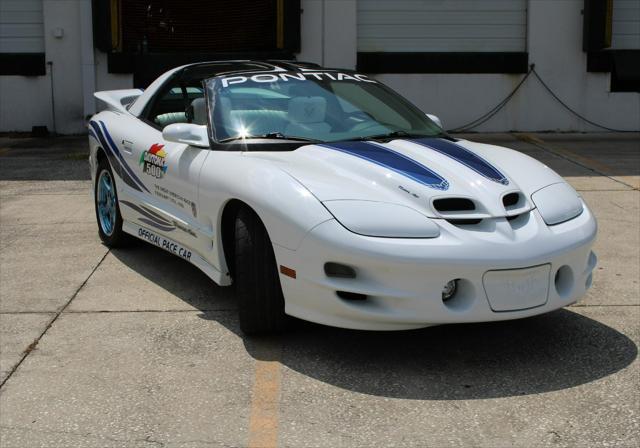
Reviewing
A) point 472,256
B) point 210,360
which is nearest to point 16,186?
point 210,360

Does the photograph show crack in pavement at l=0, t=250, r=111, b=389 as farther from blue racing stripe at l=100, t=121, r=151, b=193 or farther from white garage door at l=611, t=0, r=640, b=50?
white garage door at l=611, t=0, r=640, b=50

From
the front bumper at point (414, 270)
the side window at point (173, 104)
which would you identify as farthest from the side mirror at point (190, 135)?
the front bumper at point (414, 270)

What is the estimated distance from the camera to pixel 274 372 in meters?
4.32

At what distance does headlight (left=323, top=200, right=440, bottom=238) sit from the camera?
4.13 m

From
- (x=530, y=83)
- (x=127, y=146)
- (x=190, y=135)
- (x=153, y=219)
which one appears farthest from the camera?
(x=530, y=83)

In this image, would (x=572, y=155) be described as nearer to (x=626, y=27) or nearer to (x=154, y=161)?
(x=626, y=27)

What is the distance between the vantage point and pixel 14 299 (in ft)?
18.2

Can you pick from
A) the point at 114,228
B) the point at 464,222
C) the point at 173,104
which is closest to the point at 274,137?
the point at 464,222

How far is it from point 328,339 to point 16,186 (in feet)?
19.5

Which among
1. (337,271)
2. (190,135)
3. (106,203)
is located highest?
(190,135)

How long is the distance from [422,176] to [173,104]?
2.42 metres

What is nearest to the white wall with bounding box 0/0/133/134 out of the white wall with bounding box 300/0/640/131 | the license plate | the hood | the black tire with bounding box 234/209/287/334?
the white wall with bounding box 300/0/640/131

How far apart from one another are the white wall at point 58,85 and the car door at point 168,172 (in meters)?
8.54

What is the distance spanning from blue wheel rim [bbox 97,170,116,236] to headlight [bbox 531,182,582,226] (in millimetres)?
3249
